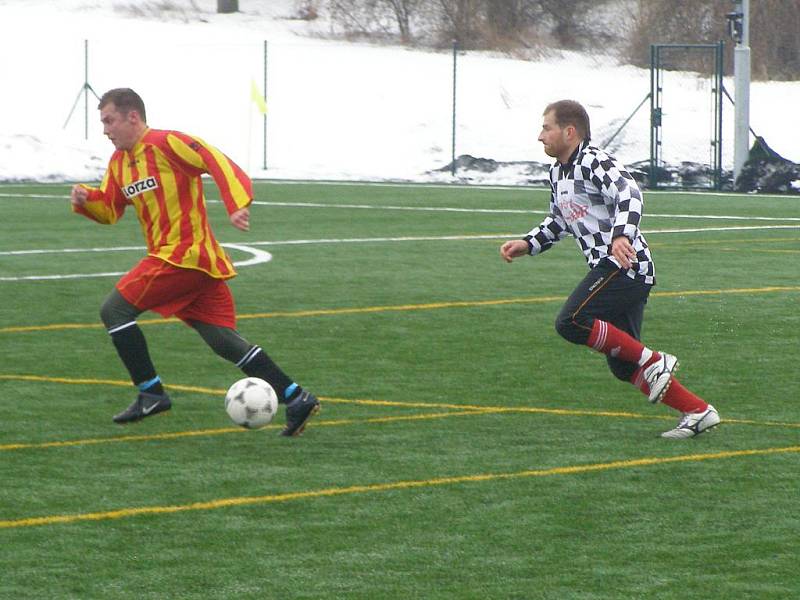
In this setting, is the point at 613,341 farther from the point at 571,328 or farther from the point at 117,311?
the point at 117,311

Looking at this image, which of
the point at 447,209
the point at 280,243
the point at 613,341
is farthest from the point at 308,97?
the point at 613,341

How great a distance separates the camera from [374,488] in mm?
7496

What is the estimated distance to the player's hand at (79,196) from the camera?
30.1 ft

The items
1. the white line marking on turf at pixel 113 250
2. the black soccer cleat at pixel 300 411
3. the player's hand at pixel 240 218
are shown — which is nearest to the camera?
the player's hand at pixel 240 218

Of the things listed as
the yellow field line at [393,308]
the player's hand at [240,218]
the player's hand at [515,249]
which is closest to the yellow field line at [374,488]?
the player's hand at [515,249]

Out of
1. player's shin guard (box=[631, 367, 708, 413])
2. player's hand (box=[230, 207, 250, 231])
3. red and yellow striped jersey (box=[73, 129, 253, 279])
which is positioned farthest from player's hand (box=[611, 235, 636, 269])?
red and yellow striped jersey (box=[73, 129, 253, 279])

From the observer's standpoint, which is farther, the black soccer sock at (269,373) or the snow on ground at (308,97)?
the snow on ground at (308,97)

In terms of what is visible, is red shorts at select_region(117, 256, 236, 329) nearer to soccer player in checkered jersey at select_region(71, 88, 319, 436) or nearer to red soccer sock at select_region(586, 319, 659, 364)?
soccer player in checkered jersey at select_region(71, 88, 319, 436)

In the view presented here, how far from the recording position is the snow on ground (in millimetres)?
37312

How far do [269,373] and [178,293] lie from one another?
0.60m

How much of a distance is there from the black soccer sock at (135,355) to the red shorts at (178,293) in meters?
0.15

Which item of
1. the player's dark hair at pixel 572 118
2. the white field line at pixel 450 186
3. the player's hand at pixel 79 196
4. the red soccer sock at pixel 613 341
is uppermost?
the player's dark hair at pixel 572 118

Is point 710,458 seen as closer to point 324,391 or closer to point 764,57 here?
point 324,391

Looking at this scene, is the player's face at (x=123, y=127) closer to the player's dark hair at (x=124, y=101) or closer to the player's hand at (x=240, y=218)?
the player's dark hair at (x=124, y=101)
